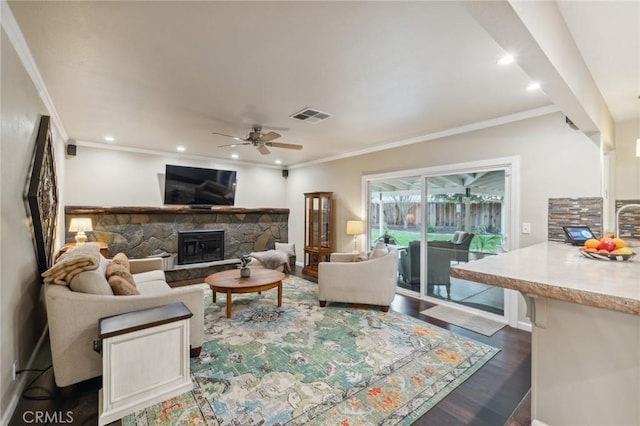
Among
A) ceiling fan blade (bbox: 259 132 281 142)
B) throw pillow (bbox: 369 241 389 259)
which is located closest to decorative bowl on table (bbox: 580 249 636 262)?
throw pillow (bbox: 369 241 389 259)

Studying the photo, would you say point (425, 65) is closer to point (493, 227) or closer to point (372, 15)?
point (372, 15)

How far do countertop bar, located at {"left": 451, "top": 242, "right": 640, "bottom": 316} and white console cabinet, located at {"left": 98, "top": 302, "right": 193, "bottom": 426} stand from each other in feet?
6.53

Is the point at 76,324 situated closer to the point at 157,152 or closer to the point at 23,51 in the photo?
the point at 23,51

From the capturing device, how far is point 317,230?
6.01 meters

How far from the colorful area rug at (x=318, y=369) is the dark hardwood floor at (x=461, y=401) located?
0.10m

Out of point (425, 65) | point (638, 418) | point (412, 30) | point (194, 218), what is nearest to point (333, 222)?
point (194, 218)

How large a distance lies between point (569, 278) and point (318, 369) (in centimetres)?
192

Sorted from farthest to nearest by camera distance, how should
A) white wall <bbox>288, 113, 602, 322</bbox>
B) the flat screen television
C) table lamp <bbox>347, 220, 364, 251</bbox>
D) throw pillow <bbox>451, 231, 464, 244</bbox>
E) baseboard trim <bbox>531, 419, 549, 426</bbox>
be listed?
the flat screen television
table lamp <bbox>347, 220, 364, 251</bbox>
throw pillow <bbox>451, 231, 464, 244</bbox>
white wall <bbox>288, 113, 602, 322</bbox>
baseboard trim <bbox>531, 419, 549, 426</bbox>

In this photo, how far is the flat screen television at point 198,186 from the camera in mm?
5461

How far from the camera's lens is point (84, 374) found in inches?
80.4

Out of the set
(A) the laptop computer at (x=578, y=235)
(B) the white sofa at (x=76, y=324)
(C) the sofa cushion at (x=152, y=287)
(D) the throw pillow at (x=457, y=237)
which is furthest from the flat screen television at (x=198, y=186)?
(A) the laptop computer at (x=578, y=235)

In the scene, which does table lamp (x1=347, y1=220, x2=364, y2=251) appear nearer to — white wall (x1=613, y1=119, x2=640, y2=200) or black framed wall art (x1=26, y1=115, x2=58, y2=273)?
white wall (x1=613, y1=119, x2=640, y2=200)

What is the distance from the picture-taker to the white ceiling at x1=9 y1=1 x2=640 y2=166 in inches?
66.5

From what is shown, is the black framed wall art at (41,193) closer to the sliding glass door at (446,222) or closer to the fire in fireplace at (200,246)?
the fire in fireplace at (200,246)
